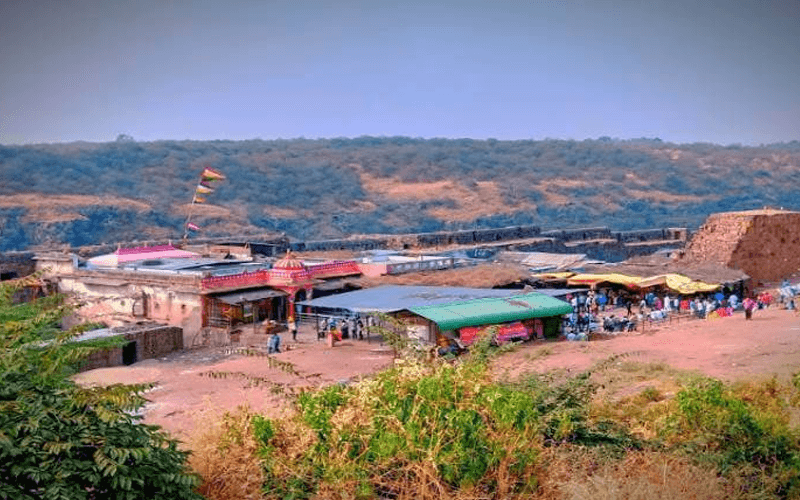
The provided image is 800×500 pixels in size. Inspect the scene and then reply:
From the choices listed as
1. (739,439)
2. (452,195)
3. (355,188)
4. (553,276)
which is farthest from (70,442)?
(355,188)

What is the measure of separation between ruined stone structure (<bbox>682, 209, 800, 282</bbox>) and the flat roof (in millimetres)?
8987

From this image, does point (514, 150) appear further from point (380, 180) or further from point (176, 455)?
point (176, 455)

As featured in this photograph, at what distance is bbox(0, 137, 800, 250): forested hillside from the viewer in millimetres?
59500

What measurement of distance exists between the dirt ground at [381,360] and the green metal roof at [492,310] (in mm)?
809

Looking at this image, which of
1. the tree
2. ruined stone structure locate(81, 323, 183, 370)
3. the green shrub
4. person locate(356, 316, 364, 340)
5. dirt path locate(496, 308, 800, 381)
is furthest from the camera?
person locate(356, 316, 364, 340)

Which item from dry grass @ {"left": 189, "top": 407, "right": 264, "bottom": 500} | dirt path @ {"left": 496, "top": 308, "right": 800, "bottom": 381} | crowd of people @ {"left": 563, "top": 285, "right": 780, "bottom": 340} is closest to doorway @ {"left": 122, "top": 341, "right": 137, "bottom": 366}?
dirt path @ {"left": 496, "top": 308, "right": 800, "bottom": 381}

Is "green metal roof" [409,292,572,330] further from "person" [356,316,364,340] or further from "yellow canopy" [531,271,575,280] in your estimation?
"yellow canopy" [531,271,575,280]

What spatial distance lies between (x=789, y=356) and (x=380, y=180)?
7034cm

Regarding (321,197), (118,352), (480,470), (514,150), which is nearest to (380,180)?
(321,197)

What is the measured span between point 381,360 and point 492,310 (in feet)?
8.73

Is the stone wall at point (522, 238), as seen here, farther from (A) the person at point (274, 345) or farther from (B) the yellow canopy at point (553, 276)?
(A) the person at point (274, 345)

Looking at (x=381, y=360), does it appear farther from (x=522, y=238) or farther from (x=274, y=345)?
(x=522, y=238)

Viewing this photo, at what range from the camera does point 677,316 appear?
923 inches

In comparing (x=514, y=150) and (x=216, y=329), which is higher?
(x=514, y=150)
